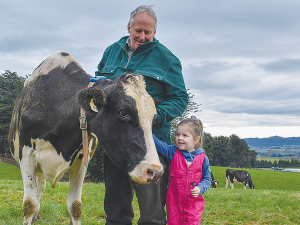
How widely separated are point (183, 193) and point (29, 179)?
2344 millimetres

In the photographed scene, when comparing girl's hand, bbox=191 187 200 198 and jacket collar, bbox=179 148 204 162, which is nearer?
girl's hand, bbox=191 187 200 198

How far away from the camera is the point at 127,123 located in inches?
105

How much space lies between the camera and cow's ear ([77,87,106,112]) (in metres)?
2.72

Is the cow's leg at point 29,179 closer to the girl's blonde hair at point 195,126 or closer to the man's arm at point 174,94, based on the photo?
the man's arm at point 174,94

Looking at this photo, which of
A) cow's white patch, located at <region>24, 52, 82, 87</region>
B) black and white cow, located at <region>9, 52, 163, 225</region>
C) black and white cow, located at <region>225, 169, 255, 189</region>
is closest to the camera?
black and white cow, located at <region>9, 52, 163, 225</region>

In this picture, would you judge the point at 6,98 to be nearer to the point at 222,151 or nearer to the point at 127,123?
the point at 127,123

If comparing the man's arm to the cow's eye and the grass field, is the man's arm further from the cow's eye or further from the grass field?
the grass field

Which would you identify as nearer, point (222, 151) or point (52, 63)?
point (52, 63)

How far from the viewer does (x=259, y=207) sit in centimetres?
717

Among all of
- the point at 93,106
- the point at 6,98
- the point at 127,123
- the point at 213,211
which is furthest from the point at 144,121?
the point at 6,98

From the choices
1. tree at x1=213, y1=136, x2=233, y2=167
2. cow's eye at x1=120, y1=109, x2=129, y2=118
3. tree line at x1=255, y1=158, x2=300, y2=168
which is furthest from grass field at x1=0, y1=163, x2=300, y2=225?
tree line at x1=255, y1=158, x2=300, y2=168

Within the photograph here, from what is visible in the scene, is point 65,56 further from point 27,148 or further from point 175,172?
point 175,172

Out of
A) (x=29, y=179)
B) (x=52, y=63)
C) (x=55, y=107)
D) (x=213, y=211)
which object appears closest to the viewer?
(x=55, y=107)

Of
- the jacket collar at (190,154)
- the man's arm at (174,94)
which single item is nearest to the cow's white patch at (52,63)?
the man's arm at (174,94)
